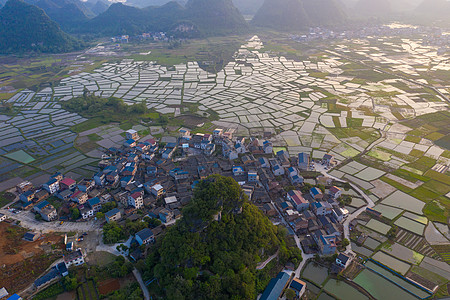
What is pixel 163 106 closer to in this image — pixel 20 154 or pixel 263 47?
pixel 20 154

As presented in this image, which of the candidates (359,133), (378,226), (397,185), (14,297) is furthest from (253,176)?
(14,297)

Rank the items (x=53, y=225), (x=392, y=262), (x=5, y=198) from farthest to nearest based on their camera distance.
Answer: (x=5, y=198) < (x=53, y=225) < (x=392, y=262)

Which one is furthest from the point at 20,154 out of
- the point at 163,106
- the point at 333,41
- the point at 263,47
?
the point at 333,41

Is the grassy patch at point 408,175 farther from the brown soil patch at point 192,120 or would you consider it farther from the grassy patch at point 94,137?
the grassy patch at point 94,137

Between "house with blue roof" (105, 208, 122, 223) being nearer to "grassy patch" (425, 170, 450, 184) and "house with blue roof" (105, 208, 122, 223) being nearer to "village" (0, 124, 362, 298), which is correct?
"village" (0, 124, 362, 298)

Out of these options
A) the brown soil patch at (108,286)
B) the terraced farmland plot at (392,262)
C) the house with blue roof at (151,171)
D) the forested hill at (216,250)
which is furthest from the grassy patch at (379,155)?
the brown soil patch at (108,286)

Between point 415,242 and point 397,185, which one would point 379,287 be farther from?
point 397,185
